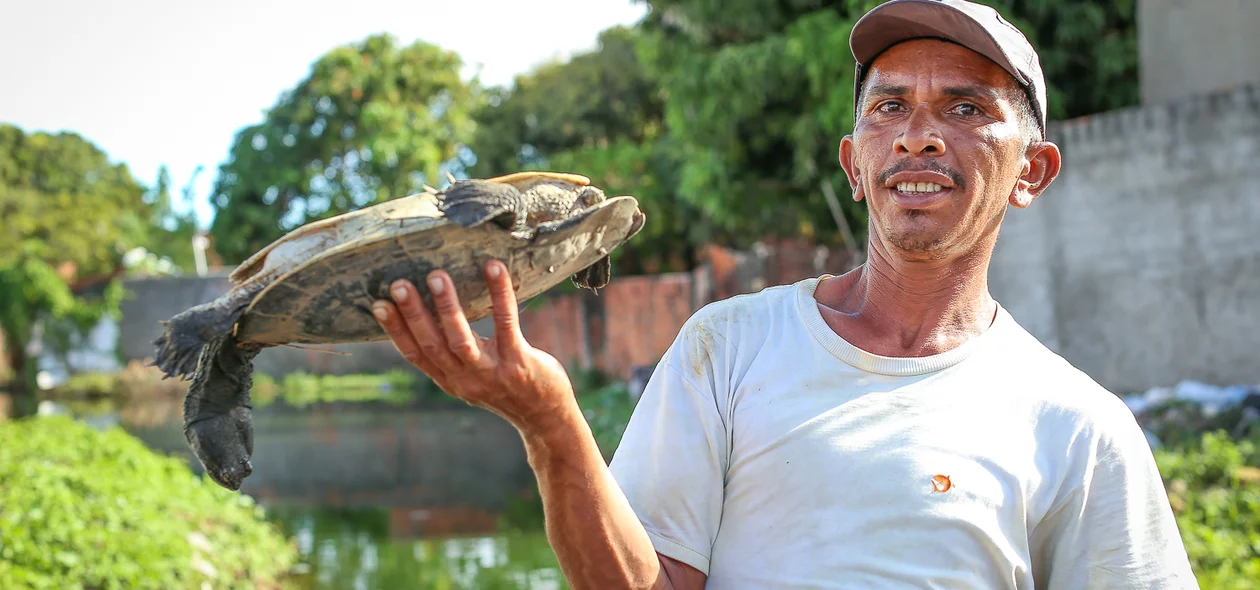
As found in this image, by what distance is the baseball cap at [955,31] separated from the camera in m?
1.66

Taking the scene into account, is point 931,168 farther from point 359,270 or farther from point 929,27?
point 359,270

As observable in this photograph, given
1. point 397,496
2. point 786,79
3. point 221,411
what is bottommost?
point 397,496

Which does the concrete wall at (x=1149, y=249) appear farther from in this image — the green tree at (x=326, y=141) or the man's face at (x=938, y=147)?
the green tree at (x=326, y=141)

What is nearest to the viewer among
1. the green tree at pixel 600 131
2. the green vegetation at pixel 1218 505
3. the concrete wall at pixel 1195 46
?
the green vegetation at pixel 1218 505

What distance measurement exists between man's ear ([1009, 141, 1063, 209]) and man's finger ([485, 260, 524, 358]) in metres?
0.89

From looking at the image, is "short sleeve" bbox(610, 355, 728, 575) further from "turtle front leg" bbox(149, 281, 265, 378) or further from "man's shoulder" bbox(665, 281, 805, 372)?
"turtle front leg" bbox(149, 281, 265, 378)

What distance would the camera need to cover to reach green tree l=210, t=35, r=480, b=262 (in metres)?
26.9

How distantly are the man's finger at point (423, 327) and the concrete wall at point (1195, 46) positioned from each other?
8.60m

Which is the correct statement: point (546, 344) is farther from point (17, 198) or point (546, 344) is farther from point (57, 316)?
point (17, 198)

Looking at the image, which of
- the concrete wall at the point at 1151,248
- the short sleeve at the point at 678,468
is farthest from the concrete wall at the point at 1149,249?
the short sleeve at the point at 678,468

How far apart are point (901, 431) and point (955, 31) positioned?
24.3 inches

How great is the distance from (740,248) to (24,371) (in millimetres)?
21597

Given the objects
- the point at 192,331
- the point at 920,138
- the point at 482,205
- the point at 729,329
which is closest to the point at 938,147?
the point at 920,138

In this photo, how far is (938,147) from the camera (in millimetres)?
1659
